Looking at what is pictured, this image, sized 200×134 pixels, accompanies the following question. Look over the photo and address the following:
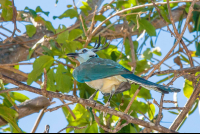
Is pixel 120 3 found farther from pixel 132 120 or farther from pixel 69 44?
pixel 132 120

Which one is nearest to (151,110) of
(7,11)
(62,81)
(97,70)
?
(97,70)

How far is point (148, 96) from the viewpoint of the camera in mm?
3295

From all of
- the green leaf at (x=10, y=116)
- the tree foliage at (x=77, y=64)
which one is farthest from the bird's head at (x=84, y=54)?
the green leaf at (x=10, y=116)

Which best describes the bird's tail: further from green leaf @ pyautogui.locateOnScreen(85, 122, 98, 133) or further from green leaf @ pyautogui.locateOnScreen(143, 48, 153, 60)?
green leaf @ pyautogui.locateOnScreen(143, 48, 153, 60)

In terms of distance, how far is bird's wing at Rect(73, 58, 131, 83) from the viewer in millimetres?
2506

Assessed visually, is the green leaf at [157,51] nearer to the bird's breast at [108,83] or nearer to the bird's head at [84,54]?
the bird's head at [84,54]

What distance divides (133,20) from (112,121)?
4.44 ft

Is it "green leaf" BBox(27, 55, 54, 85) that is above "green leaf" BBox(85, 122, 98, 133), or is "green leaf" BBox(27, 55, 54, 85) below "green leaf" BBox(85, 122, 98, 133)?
above

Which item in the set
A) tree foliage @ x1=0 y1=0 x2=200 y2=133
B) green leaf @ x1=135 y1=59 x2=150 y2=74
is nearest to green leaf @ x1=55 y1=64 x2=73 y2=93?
tree foliage @ x1=0 y1=0 x2=200 y2=133

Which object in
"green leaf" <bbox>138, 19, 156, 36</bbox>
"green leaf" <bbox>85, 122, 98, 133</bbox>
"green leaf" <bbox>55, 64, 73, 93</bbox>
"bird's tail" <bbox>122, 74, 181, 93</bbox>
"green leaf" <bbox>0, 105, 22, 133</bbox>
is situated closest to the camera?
"bird's tail" <bbox>122, 74, 181, 93</bbox>

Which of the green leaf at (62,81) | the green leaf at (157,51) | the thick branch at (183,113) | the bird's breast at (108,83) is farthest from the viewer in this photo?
the green leaf at (157,51)

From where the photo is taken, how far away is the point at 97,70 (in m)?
2.64

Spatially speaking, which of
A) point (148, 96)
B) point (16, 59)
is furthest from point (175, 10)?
point (16, 59)

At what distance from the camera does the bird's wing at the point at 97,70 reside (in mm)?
2506
